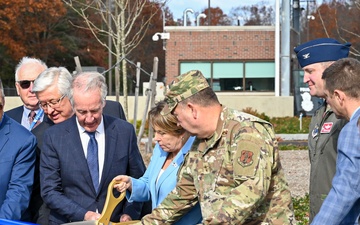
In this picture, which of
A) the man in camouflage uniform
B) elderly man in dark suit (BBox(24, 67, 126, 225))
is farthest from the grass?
the man in camouflage uniform

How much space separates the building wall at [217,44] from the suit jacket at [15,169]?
112 ft

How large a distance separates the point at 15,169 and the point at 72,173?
38 centimetres

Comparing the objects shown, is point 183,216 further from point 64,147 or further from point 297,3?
point 297,3

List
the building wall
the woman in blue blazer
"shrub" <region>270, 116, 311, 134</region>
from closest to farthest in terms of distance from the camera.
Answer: the woman in blue blazer < "shrub" <region>270, 116, 311, 134</region> < the building wall

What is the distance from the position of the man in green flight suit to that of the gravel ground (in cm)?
682

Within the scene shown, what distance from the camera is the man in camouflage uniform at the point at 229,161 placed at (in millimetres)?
3639

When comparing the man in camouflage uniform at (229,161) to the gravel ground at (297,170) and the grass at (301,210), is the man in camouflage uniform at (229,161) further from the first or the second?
the gravel ground at (297,170)

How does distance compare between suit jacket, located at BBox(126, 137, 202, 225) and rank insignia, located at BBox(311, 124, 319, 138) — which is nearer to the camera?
suit jacket, located at BBox(126, 137, 202, 225)

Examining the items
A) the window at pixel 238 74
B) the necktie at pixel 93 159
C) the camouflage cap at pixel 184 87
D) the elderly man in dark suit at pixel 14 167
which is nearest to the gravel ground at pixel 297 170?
the necktie at pixel 93 159

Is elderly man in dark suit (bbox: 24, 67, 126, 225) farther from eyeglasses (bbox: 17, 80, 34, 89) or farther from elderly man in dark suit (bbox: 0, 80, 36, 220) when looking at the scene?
eyeglasses (bbox: 17, 80, 34, 89)

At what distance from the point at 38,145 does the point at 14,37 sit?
41753 millimetres

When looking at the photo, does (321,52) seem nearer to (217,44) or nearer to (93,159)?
(93,159)

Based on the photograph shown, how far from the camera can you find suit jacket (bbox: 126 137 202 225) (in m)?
4.75

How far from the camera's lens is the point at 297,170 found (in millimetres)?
15047
